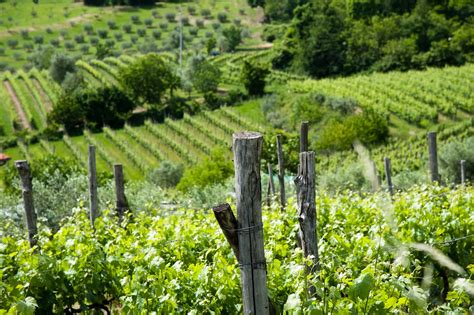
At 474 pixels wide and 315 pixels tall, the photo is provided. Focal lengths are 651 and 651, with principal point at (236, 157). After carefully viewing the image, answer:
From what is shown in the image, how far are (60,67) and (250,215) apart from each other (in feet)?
201

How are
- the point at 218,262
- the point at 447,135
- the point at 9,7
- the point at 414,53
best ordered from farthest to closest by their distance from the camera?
the point at 9,7, the point at 414,53, the point at 447,135, the point at 218,262

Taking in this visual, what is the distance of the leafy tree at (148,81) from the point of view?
53.2 meters

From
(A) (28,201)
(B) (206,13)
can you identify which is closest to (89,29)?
(B) (206,13)

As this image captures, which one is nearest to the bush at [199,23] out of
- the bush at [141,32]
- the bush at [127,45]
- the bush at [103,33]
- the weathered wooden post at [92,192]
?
the bush at [141,32]

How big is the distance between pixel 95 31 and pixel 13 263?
83822 mm

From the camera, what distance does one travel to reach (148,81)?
53.0 metres

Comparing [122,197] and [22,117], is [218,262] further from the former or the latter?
[22,117]

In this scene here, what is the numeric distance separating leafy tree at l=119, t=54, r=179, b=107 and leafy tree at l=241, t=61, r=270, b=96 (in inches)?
246

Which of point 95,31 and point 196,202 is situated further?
point 95,31

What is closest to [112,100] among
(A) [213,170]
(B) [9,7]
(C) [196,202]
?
(A) [213,170]

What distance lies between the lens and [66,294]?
7.06 metres

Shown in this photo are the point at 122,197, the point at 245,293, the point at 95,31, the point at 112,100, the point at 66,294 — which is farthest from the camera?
the point at 95,31

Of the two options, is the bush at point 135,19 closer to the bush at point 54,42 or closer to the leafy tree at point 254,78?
the bush at point 54,42

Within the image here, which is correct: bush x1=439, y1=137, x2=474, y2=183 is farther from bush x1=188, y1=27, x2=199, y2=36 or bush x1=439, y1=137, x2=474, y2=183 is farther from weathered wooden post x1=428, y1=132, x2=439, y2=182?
bush x1=188, y1=27, x2=199, y2=36
